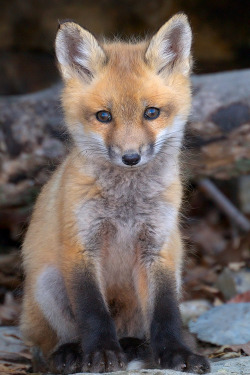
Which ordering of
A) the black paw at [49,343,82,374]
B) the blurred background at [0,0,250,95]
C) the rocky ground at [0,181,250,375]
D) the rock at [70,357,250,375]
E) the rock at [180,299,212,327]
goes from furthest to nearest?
the blurred background at [0,0,250,95] < the rock at [180,299,212,327] < the rocky ground at [0,181,250,375] < the black paw at [49,343,82,374] < the rock at [70,357,250,375]

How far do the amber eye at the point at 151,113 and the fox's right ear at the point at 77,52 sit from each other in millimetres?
462

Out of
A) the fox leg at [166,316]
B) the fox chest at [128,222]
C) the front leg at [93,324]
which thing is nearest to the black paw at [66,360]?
the front leg at [93,324]

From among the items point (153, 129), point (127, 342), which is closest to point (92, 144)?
point (153, 129)

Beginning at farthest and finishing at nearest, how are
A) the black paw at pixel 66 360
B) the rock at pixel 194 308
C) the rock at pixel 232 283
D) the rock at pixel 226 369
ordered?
the rock at pixel 232 283 → the rock at pixel 194 308 → the black paw at pixel 66 360 → the rock at pixel 226 369

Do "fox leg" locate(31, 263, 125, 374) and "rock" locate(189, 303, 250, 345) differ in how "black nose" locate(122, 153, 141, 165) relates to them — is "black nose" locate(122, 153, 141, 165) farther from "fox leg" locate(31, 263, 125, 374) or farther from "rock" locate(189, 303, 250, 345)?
"rock" locate(189, 303, 250, 345)

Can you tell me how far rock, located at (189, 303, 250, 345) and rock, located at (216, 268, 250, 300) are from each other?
0.79 meters

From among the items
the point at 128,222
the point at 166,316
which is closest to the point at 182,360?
the point at 166,316

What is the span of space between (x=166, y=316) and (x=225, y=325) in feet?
3.95

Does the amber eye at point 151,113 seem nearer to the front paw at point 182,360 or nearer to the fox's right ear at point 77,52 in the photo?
the fox's right ear at point 77,52

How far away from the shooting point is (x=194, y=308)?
583 cm

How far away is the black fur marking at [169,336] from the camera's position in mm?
3510

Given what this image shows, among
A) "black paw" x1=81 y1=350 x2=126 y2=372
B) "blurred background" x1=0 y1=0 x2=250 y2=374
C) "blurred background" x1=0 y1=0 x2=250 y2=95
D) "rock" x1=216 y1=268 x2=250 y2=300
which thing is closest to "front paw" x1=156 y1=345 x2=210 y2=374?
"black paw" x1=81 y1=350 x2=126 y2=372

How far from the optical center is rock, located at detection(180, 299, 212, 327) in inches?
221

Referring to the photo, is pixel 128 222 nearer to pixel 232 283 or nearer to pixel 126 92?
pixel 126 92
